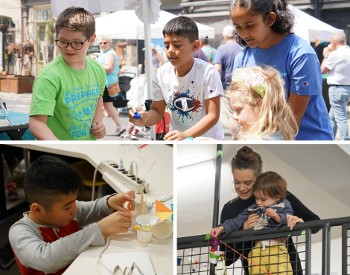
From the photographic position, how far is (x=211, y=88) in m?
1.54

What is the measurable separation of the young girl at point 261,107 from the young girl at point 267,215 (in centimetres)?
12

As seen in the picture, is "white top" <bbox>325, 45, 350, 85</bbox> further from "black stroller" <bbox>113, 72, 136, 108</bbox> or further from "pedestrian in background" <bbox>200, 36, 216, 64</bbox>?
"black stroller" <bbox>113, 72, 136, 108</bbox>

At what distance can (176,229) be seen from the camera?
123 cm

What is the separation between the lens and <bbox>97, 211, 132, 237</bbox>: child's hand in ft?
4.11

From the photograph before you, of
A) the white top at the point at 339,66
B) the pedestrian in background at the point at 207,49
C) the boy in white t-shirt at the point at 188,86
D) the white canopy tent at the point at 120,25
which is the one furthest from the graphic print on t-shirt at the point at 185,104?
the white canopy tent at the point at 120,25

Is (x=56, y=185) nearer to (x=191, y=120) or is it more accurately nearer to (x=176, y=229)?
(x=176, y=229)

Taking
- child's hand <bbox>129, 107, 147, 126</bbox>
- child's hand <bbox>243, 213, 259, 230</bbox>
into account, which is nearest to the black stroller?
child's hand <bbox>129, 107, 147, 126</bbox>

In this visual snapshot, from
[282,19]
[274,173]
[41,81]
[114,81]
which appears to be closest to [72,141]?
[41,81]

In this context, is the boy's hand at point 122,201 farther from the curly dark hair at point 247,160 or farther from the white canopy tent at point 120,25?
the white canopy tent at point 120,25

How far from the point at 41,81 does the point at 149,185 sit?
0.44 m

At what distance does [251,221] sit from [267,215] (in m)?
0.05

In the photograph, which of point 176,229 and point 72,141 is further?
point 72,141

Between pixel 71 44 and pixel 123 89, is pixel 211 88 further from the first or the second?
pixel 123 89

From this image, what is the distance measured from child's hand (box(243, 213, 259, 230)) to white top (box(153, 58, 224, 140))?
1.21 ft
